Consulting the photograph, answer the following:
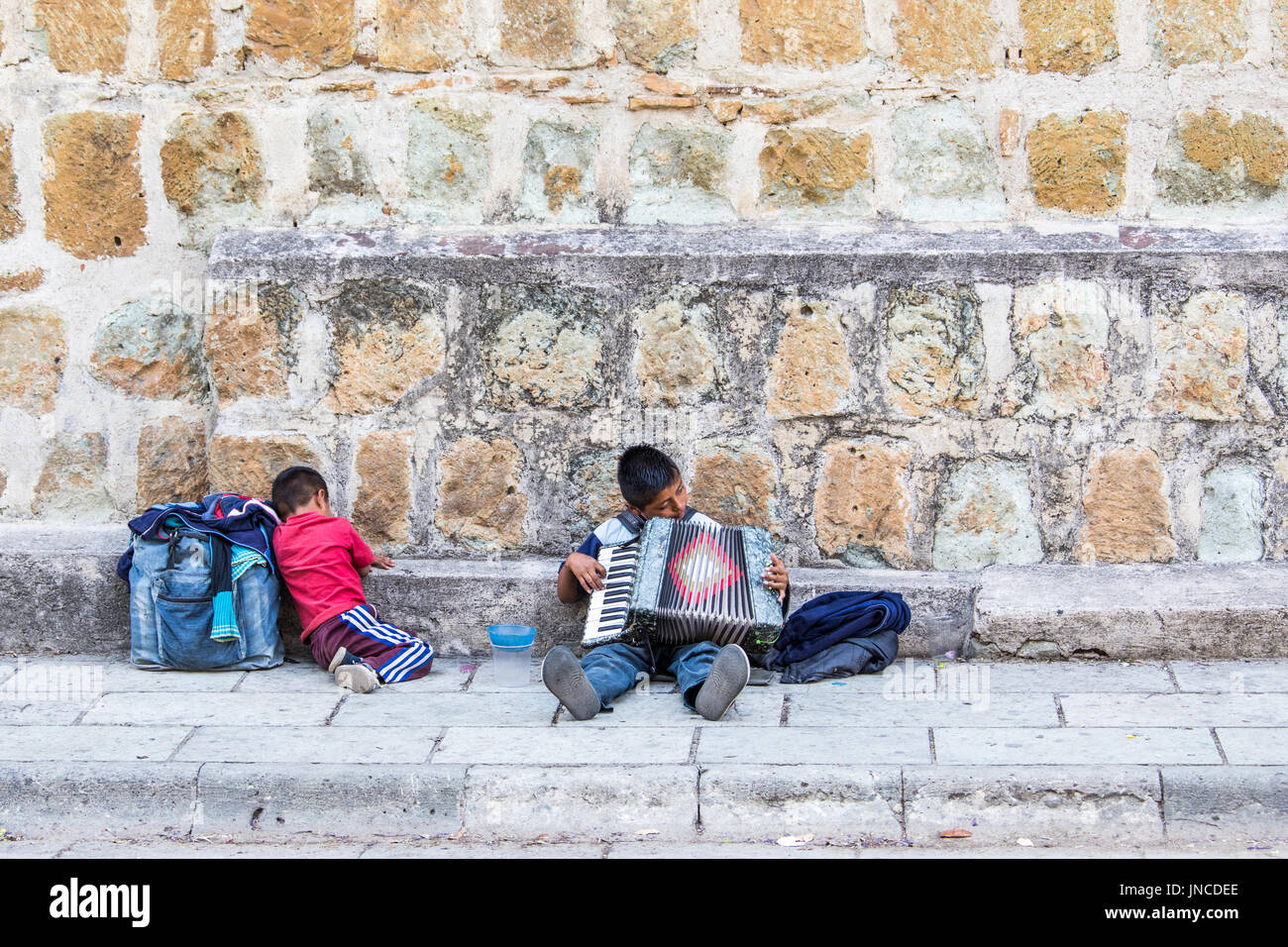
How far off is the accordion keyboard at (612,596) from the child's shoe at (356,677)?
67cm

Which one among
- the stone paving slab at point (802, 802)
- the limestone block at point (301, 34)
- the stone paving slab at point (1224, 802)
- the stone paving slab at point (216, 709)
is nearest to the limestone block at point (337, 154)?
the limestone block at point (301, 34)

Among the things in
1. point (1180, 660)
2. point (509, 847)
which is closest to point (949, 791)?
point (509, 847)

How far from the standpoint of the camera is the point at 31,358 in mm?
4840

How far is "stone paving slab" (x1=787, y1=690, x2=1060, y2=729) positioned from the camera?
3.82 m

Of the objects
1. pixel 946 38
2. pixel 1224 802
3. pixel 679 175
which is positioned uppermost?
pixel 946 38

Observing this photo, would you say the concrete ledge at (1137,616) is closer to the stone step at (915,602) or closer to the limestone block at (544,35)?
the stone step at (915,602)

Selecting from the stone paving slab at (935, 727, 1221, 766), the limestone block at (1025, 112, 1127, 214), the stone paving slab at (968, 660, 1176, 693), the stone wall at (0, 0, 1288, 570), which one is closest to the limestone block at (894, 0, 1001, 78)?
the stone wall at (0, 0, 1288, 570)

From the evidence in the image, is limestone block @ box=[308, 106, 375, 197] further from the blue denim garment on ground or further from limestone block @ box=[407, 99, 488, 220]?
the blue denim garment on ground

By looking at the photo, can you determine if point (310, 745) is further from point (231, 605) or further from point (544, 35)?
point (544, 35)

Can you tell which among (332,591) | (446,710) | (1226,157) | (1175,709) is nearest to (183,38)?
(332,591)

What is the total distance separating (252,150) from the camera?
4.74 metres

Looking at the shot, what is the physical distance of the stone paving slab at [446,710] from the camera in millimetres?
3936

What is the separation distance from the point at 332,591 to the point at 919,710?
1.87 meters

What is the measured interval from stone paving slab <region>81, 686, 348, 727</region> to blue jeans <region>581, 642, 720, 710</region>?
79 centimetres
